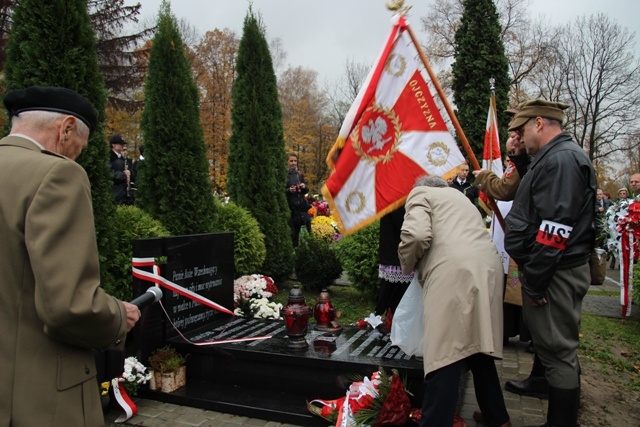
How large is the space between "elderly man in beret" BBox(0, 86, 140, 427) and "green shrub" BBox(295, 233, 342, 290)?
6783 millimetres

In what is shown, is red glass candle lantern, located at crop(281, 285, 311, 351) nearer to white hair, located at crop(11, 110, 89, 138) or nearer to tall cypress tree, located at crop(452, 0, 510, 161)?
white hair, located at crop(11, 110, 89, 138)

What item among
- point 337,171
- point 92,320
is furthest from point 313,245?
point 92,320

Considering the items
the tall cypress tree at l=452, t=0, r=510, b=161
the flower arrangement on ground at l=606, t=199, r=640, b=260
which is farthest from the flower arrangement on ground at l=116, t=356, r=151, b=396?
the tall cypress tree at l=452, t=0, r=510, b=161

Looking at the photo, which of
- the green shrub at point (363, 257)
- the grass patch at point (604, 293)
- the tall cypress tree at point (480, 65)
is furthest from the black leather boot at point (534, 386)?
the tall cypress tree at point (480, 65)

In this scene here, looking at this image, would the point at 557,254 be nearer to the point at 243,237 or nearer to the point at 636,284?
the point at 636,284

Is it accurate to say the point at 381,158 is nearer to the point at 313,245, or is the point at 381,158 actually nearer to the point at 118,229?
the point at 118,229

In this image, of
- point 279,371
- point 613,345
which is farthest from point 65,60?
point 613,345

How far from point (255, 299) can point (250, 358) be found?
6.95ft

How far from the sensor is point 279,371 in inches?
171

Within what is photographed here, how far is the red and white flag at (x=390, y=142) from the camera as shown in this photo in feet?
14.9

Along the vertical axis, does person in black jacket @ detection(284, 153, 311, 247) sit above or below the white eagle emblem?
below

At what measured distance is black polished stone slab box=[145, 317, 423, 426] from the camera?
4.03 metres

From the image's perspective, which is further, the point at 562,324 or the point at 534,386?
the point at 534,386

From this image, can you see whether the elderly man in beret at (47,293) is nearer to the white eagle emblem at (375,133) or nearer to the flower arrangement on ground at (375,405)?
the flower arrangement on ground at (375,405)
